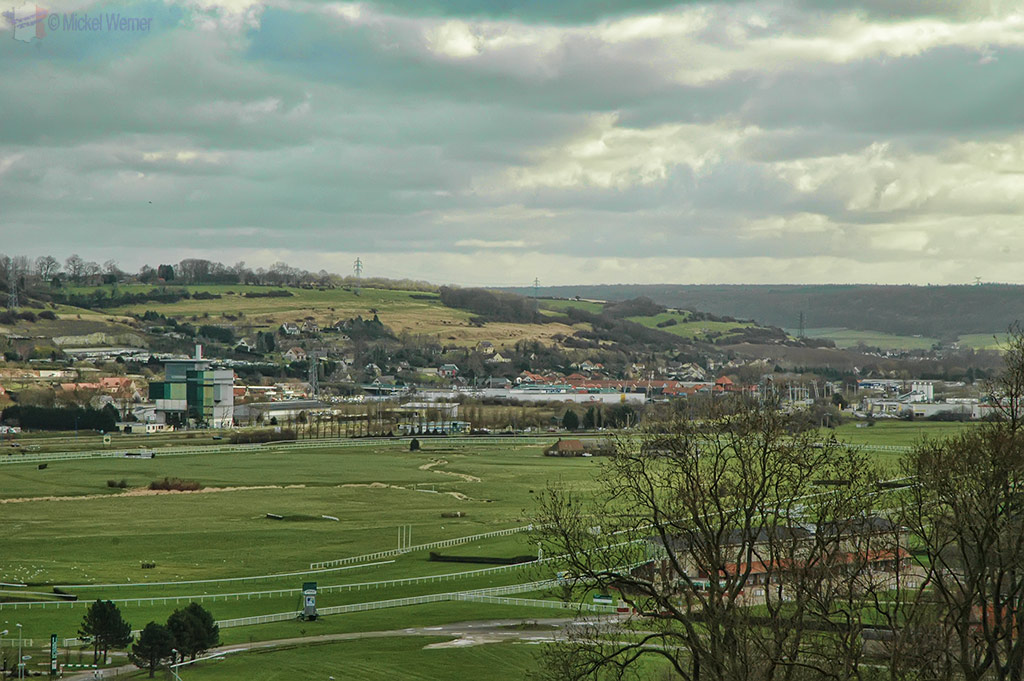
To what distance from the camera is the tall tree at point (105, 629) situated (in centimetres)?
4225

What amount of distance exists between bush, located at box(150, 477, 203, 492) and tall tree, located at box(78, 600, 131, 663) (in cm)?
4611

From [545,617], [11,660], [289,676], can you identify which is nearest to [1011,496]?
[289,676]

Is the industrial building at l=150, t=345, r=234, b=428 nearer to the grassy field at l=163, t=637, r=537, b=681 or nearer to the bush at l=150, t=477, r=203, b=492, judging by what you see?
the bush at l=150, t=477, r=203, b=492

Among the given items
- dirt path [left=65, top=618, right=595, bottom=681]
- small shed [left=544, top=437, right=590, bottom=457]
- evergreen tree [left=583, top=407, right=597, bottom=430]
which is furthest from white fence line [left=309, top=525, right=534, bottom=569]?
evergreen tree [left=583, top=407, right=597, bottom=430]

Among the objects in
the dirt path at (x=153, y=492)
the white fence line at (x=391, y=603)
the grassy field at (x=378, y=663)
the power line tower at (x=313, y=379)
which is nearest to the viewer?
the grassy field at (x=378, y=663)

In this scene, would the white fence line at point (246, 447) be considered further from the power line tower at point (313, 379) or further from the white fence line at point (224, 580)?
the white fence line at point (224, 580)

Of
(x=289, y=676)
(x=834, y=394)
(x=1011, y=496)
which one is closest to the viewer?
(x=1011, y=496)

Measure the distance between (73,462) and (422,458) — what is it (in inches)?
1100

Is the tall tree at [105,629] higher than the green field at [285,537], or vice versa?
the tall tree at [105,629]

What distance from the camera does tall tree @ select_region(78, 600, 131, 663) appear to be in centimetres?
4225

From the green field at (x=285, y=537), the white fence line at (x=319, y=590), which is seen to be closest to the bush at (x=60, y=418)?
the green field at (x=285, y=537)

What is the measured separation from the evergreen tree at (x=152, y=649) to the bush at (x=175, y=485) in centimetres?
4865

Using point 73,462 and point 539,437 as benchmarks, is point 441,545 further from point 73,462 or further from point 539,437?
point 539,437

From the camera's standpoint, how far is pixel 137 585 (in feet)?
181
